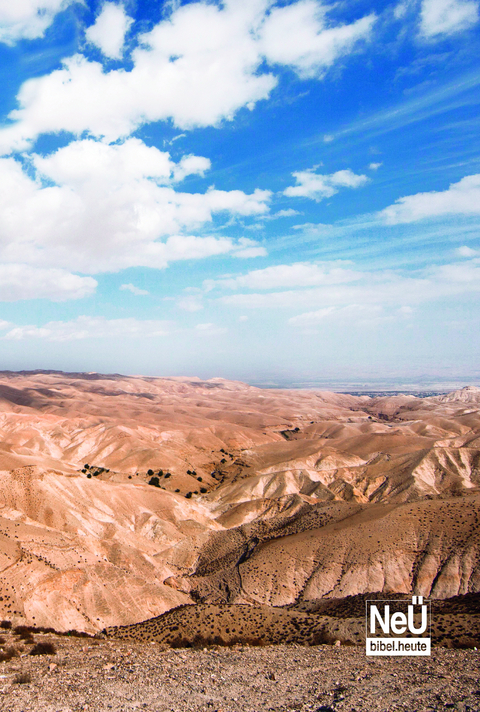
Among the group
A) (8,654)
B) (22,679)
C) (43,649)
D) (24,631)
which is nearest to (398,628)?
(43,649)

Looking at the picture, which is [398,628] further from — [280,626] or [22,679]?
[22,679]

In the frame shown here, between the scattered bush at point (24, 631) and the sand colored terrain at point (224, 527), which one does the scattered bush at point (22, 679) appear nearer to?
the scattered bush at point (24, 631)

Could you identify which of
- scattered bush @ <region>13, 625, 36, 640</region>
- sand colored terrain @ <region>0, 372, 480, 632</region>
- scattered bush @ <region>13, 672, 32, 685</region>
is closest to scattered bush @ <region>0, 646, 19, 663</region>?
scattered bush @ <region>13, 625, 36, 640</region>

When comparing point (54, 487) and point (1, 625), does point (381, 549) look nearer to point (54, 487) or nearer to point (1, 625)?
point (1, 625)

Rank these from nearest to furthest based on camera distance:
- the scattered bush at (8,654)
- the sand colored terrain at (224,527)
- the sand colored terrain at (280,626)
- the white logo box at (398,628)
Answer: the scattered bush at (8,654)
the white logo box at (398,628)
the sand colored terrain at (280,626)
the sand colored terrain at (224,527)

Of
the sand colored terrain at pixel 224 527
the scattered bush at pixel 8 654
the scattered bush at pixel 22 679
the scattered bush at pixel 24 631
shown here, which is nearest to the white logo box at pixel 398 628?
the sand colored terrain at pixel 224 527
